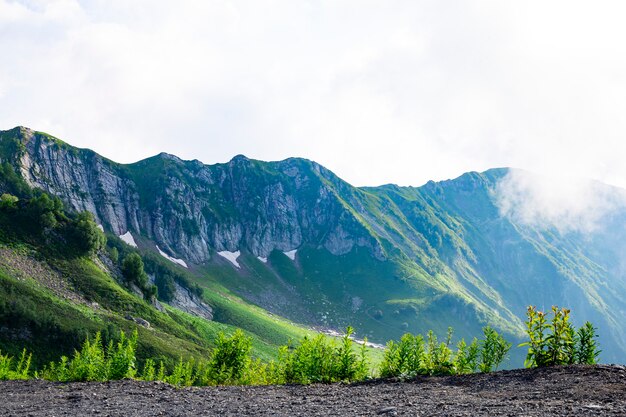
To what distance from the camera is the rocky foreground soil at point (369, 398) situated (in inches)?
416

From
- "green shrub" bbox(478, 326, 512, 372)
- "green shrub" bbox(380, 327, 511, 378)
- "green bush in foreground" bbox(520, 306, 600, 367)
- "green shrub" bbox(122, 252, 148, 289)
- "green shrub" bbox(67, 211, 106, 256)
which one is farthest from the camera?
"green shrub" bbox(122, 252, 148, 289)

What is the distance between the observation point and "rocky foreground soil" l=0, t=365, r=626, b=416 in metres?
10.6

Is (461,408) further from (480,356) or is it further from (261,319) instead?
(261,319)

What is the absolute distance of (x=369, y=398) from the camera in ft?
41.6

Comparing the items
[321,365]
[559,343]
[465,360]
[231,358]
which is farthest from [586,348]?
[231,358]

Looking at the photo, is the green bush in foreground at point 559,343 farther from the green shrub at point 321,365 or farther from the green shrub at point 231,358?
the green shrub at point 231,358

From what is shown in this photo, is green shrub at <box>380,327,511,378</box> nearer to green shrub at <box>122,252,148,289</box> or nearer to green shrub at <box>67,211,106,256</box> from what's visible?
green shrub at <box>67,211,106,256</box>

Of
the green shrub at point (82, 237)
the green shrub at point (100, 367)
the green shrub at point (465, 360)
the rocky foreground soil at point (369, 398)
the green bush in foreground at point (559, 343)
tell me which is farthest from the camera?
the green shrub at point (82, 237)

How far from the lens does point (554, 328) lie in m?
16.2

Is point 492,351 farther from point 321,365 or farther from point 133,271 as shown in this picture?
point 133,271

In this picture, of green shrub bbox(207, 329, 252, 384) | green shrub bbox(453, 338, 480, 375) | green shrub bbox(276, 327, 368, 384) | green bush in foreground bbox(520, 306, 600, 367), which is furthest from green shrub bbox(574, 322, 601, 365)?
green shrub bbox(207, 329, 252, 384)

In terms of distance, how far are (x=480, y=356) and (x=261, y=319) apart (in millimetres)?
159385

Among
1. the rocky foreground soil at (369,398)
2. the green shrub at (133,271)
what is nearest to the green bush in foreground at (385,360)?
the rocky foreground soil at (369,398)

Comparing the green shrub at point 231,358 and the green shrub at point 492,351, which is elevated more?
the green shrub at point 492,351
